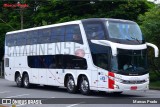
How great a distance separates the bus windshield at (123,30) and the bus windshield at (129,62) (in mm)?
802

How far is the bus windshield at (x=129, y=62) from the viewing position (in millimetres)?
19453

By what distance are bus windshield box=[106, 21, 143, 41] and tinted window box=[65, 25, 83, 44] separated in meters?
2.07

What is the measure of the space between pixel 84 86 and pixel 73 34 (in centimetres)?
292

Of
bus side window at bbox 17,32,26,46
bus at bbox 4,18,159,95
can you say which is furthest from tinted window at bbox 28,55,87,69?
bus side window at bbox 17,32,26,46

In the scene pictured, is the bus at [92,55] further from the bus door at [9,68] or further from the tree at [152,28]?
the tree at [152,28]

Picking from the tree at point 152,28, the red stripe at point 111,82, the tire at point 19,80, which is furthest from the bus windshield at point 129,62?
the tire at point 19,80

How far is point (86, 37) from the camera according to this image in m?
21.1

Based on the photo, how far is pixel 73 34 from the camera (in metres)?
22.2

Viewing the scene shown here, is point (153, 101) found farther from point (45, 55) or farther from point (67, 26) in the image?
point (45, 55)

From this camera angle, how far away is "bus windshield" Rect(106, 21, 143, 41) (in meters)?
20.1

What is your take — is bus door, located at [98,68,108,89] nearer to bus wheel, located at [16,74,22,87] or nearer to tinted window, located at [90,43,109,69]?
tinted window, located at [90,43,109,69]

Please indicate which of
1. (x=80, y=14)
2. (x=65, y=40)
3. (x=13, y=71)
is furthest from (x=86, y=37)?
(x=80, y=14)

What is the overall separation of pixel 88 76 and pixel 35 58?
6.29m

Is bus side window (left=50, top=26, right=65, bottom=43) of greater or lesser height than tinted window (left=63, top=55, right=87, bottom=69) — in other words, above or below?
above
